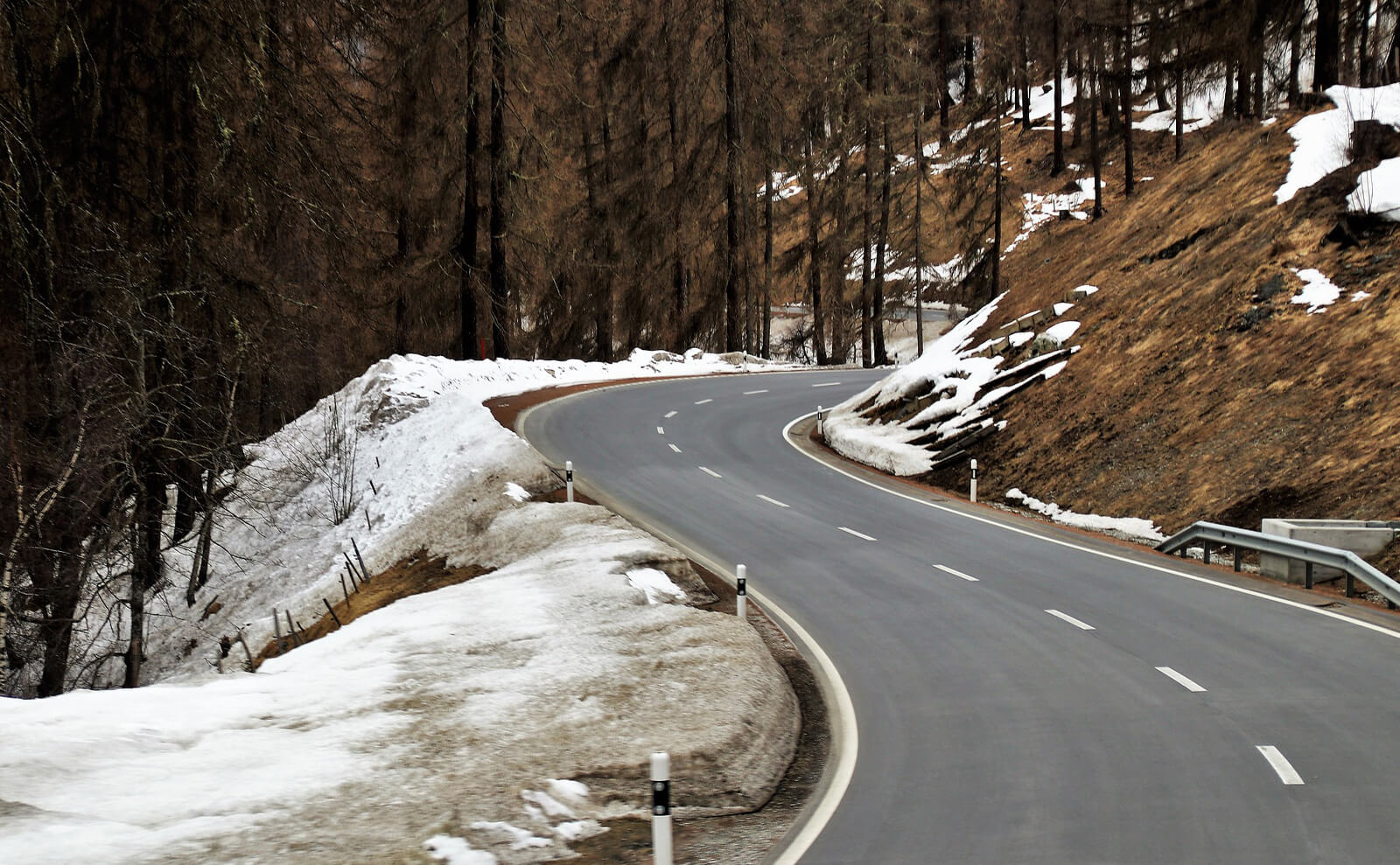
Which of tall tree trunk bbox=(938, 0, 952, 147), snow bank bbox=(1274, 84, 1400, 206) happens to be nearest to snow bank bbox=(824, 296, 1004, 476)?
snow bank bbox=(1274, 84, 1400, 206)

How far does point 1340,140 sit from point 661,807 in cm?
2441

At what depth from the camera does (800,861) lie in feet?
22.7

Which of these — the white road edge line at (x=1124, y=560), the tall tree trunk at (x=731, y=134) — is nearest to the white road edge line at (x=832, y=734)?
the white road edge line at (x=1124, y=560)

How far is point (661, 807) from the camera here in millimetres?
6301

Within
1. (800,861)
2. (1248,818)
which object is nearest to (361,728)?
(800,861)

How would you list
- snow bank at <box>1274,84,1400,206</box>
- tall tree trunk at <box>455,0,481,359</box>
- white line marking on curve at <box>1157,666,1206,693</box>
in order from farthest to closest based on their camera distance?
1. tall tree trunk at <box>455,0,481,359</box>
2. snow bank at <box>1274,84,1400,206</box>
3. white line marking on curve at <box>1157,666,1206,693</box>

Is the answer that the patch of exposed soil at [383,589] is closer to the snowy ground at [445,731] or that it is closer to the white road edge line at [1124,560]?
the snowy ground at [445,731]

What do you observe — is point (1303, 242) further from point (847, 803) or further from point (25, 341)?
point (25, 341)

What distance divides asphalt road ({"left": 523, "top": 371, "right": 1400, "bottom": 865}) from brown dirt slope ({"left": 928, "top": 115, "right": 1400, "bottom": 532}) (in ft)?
7.65

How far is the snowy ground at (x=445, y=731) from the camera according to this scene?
21.6ft

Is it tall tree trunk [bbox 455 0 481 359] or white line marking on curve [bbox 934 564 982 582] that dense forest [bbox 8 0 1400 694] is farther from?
white line marking on curve [bbox 934 564 982 582]

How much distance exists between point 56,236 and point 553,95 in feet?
94.7

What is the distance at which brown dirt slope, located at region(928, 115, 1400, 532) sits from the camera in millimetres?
16734

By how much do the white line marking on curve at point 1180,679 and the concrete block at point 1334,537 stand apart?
5071 mm
